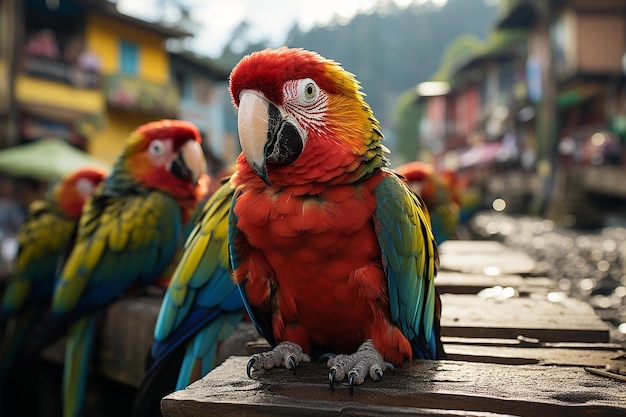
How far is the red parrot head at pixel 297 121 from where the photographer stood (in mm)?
1469

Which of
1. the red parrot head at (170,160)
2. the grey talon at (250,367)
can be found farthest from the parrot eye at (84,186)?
the grey talon at (250,367)

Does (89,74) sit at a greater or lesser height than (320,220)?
greater

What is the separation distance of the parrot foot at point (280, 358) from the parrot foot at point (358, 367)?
11 cm

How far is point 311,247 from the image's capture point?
1482 mm

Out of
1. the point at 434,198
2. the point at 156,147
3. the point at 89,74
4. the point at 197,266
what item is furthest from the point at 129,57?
the point at 197,266

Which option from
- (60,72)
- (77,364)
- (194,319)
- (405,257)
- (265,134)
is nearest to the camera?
(265,134)

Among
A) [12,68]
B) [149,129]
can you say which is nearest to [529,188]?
[12,68]

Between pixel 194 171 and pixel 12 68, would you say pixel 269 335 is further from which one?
pixel 12 68

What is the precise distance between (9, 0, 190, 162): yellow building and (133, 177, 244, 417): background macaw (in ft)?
34.1

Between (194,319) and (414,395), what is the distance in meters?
0.98

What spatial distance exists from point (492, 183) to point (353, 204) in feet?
60.2

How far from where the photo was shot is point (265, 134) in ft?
4.79

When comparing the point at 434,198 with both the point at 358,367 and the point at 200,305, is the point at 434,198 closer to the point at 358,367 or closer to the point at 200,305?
the point at 200,305

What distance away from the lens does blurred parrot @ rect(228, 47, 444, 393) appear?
1.48 meters
